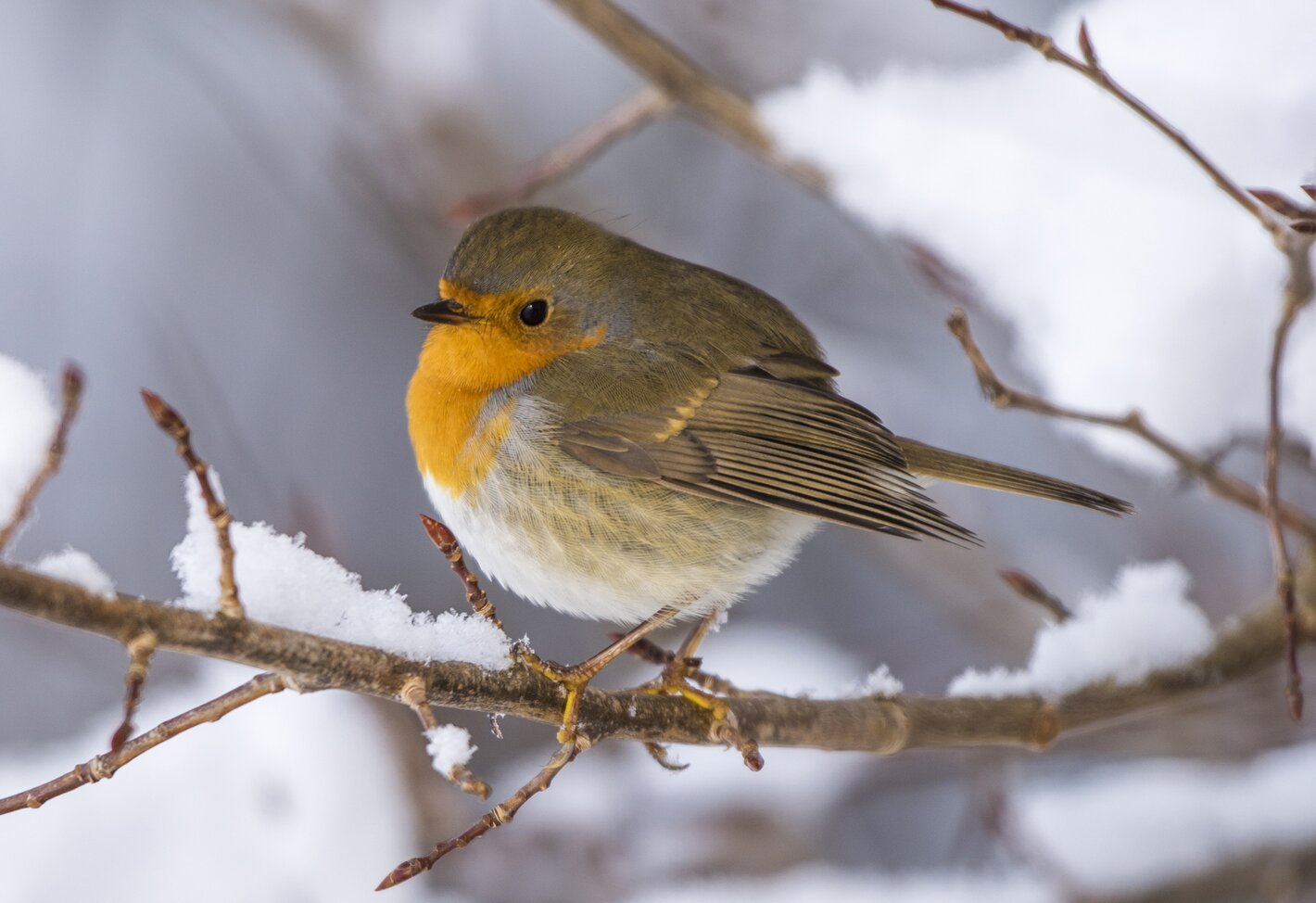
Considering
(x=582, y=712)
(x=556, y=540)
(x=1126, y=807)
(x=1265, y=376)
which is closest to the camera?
(x=582, y=712)

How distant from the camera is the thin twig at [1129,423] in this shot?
2.27 meters

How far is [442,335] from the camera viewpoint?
114 inches

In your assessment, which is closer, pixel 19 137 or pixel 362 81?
pixel 362 81

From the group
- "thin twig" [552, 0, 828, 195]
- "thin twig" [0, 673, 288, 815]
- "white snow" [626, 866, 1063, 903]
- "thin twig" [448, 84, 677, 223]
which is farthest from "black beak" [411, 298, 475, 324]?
"white snow" [626, 866, 1063, 903]

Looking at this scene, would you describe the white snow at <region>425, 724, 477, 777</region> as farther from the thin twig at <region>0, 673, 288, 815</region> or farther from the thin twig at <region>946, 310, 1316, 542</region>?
the thin twig at <region>946, 310, 1316, 542</region>

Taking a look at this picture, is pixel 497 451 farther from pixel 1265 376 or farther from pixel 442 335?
pixel 1265 376

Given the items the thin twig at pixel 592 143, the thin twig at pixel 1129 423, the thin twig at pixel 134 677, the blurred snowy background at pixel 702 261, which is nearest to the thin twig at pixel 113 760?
the thin twig at pixel 134 677

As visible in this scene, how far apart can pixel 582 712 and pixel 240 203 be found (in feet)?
14.2

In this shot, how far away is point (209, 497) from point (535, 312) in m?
1.51

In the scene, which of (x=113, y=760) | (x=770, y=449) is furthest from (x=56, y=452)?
(x=770, y=449)

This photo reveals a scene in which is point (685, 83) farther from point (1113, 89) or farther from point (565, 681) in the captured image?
point (565, 681)

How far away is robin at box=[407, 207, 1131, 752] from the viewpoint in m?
2.65

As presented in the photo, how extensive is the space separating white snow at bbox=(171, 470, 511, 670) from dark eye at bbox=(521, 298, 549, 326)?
110cm

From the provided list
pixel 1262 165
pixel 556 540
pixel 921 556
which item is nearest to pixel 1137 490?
pixel 921 556
